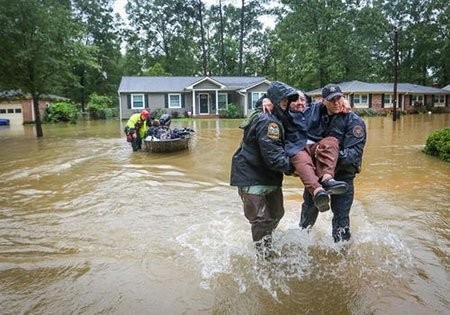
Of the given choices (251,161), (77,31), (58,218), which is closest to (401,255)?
(251,161)

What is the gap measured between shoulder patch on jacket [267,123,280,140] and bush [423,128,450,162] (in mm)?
8424

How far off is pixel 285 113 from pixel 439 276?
2.16m

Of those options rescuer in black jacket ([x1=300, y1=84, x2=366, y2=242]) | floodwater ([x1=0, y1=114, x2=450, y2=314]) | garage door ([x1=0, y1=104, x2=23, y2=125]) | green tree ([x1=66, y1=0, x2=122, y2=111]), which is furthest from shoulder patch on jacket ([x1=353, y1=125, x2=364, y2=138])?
green tree ([x1=66, y1=0, x2=122, y2=111])

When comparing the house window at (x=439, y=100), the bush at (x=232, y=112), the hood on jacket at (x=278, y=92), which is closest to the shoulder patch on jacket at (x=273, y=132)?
the hood on jacket at (x=278, y=92)

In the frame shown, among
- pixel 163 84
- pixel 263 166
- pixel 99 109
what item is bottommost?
pixel 263 166

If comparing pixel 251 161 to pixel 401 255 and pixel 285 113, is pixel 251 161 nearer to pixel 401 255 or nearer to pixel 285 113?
pixel 285 113

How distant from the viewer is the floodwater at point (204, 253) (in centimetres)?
343

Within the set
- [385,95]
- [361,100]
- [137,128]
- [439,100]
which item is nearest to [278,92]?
[137,128]

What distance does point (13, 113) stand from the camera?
A: 3181cm

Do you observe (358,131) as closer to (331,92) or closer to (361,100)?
(331,92)

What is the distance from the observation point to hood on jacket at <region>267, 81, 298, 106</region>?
3.52m

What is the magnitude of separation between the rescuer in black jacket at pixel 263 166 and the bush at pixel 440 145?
810cm

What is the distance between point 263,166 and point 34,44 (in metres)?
17.2

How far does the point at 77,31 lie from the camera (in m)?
19.9
